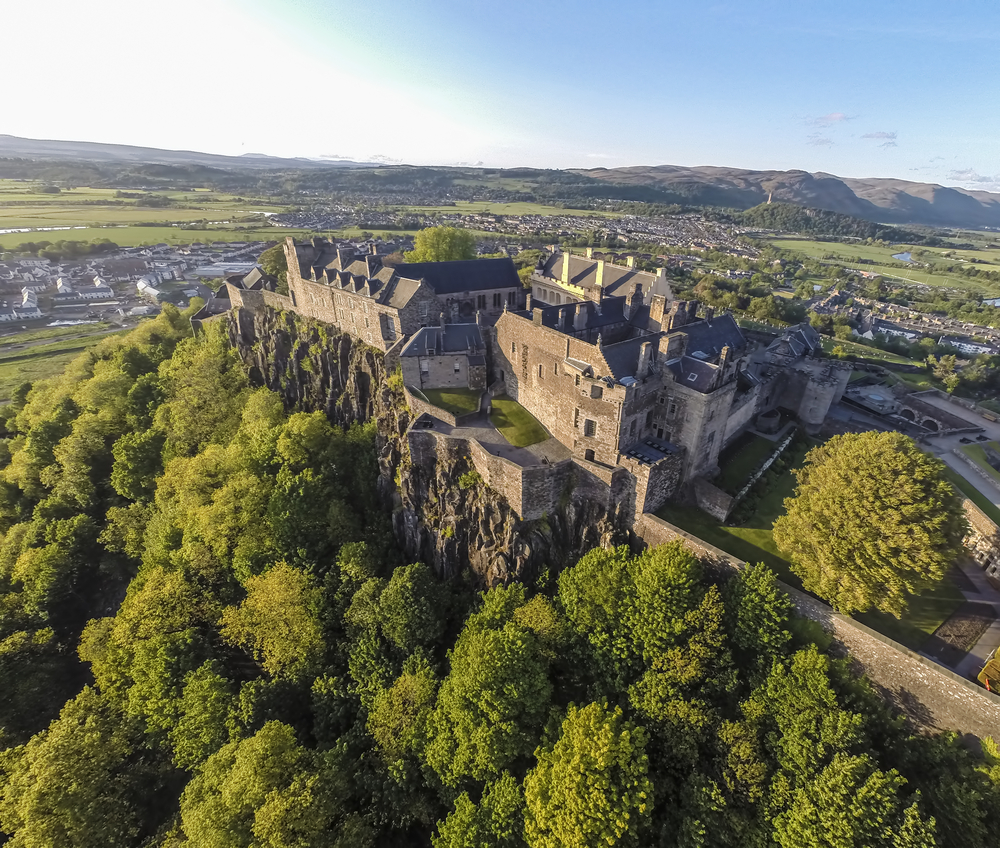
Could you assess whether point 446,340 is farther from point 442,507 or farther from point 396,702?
point 396,702

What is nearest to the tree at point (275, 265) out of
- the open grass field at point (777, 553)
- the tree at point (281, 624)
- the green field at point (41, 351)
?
the tree at point (281, 624)

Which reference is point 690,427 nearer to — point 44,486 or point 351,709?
point 351,709

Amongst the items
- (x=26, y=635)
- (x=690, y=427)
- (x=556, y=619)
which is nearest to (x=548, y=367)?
(x=690, y=427)

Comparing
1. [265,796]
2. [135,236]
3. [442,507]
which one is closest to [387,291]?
[442,507]

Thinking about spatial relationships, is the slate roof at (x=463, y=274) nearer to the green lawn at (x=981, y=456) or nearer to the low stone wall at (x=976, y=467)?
the low stone wall at (x=976, y=467)

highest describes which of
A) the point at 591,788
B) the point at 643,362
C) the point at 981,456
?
the point at 643,362

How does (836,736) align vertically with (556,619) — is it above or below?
above
